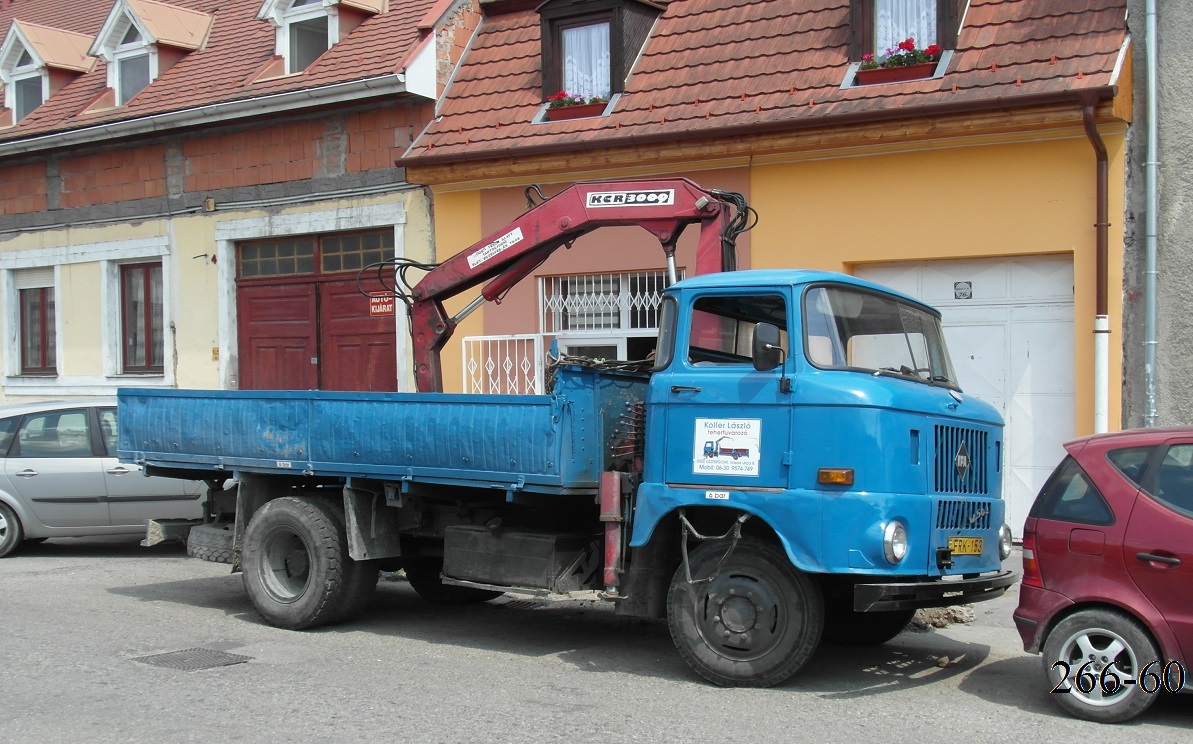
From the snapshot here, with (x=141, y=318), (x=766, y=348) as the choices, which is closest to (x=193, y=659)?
(x=766, y=348)

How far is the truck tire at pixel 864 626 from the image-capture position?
830 centimetres

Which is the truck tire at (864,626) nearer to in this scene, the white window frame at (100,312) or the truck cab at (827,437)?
the truck cab at (827,437)

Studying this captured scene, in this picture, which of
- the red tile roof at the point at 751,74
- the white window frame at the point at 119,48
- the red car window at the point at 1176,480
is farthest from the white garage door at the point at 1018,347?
the white window frame at the point at 119,48

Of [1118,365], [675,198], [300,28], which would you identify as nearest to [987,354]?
[1118,365]

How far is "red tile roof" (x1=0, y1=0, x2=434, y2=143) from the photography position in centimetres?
1641

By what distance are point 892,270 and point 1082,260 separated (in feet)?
6.33

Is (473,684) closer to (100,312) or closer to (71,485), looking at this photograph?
(71,485)

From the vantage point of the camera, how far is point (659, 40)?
49.0 ft

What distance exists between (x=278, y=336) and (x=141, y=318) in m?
2.95

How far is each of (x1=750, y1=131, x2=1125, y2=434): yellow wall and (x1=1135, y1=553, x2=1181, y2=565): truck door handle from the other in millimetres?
5492

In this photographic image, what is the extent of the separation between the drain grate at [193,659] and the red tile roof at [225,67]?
9.01 m

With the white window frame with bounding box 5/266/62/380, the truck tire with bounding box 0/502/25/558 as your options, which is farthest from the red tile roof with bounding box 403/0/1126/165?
the white window frame with bounding box 5/266/62/380

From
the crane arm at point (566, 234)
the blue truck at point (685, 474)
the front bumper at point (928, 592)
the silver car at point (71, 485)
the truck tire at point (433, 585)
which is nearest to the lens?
the front bumper at point (928, 592)

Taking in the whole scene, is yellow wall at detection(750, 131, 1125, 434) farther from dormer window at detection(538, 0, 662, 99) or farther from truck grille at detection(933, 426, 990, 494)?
truck grille at detection(933, 426, 990, 494)
